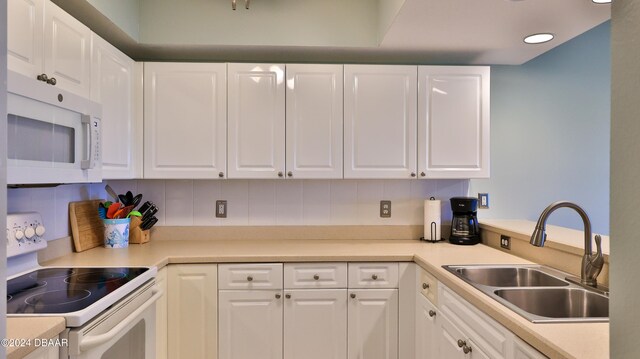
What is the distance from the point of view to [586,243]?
1513 mm

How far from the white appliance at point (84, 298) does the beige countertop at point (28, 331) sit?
36mm

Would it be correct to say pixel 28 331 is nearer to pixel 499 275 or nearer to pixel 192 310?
pixel 192 310

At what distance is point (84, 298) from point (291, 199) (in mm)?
1477

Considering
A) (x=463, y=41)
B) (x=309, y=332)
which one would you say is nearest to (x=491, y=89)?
(x=463, y=41)

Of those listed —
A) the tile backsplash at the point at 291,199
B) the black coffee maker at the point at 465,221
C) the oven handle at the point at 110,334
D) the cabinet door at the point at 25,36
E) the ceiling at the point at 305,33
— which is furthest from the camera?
the tile backsplash at the point at 291,199

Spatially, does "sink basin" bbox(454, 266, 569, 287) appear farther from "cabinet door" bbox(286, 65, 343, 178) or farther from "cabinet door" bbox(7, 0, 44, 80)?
"cabinet door" bbox(7, 0, 44, 80)

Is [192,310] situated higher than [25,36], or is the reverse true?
[25,36]

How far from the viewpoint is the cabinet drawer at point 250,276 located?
2121 millimetres

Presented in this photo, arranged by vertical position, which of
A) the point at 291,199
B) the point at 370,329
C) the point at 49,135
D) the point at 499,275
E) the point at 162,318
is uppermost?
the point at 49,135

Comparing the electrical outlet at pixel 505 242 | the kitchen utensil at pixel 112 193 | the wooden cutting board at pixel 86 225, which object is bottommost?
the electrical outlet at pixel 505 242

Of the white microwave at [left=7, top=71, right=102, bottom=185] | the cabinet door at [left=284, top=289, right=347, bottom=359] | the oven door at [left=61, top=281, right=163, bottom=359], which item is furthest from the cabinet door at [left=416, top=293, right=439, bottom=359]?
the white microwave at [left=7, top=71, right=102, bottom=185]

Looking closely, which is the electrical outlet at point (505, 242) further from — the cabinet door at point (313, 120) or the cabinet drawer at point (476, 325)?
the cabinet door at point (313, 120)

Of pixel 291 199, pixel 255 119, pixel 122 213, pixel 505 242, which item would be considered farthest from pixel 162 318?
pixel 505 242

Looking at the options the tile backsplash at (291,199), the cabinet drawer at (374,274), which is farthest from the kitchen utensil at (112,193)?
the cabinet drawer at (374,274)
